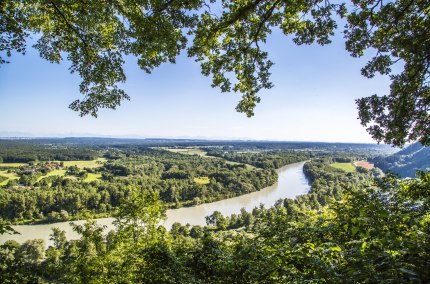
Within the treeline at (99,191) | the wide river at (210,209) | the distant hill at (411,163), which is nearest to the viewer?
A: the wide river at (210,209)

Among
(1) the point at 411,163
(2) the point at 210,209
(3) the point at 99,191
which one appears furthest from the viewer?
(1) the point at 411,163

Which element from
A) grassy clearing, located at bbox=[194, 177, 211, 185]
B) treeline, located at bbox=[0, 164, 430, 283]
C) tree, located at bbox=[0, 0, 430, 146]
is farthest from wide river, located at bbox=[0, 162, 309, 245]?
tree, located at bbox=[0, 0, 430, 146]

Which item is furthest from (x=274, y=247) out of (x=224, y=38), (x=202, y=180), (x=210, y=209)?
(x=202, y=180)

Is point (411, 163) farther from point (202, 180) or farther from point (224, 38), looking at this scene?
point (224, 38)

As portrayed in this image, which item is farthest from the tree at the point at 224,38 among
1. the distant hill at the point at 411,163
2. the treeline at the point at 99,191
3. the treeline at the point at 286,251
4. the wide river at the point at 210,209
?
the distant hill at the point at 411,163

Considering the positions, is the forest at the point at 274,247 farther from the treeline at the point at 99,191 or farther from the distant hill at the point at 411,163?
the distant hill at the point at 411,163
